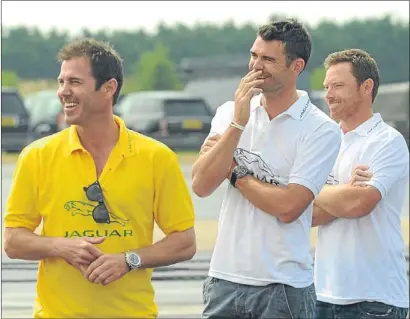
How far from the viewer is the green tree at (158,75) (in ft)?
243

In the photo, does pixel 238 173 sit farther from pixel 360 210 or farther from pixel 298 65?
pixel 360 210

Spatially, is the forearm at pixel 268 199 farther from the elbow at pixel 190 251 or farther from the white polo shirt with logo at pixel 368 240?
the white polo shirt with logo at pixel 368 240

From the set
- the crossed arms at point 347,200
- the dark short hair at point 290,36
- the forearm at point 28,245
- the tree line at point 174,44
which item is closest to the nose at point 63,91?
the forearm at point 28,245

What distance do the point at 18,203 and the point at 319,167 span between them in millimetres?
1318

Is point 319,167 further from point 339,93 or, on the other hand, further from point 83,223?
point 83,223

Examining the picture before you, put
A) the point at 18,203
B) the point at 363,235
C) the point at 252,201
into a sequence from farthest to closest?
the point at 363,235
the point at 252,201
the point at 18,203

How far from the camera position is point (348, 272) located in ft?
18.8

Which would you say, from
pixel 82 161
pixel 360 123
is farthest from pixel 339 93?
pixel 82 161

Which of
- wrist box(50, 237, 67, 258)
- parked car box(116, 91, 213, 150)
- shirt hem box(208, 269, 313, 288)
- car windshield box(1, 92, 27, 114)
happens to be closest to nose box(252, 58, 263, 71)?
shirt hem box(208, 269, 313, 288)

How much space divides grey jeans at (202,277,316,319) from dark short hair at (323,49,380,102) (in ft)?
3.94

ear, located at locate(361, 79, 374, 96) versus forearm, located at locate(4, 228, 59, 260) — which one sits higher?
ear, located at locate(361, 79, 374, 96)

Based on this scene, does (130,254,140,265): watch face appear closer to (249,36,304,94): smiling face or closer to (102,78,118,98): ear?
(102,78,118,98): ear

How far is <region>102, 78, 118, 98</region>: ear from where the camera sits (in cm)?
464

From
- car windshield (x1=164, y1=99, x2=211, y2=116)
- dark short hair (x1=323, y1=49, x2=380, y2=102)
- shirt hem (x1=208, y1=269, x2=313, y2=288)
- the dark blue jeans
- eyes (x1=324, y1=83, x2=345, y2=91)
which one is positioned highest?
dark short hair (x1=323, y1=49, x2=380, y2=102)
